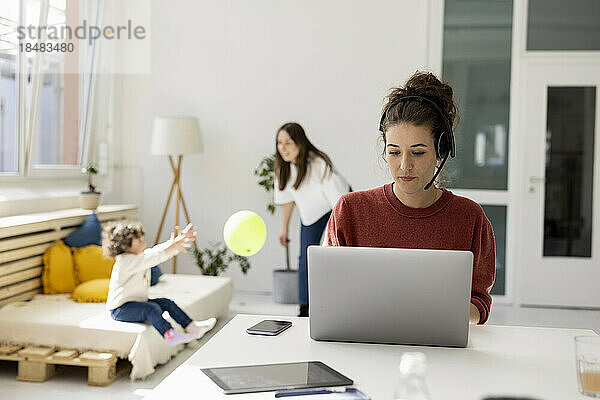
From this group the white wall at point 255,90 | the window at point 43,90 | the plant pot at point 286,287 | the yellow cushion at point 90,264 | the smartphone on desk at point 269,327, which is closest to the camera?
the smartphone on desk at point 269,327

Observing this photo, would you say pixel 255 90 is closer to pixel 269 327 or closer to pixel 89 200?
pixel 89 200

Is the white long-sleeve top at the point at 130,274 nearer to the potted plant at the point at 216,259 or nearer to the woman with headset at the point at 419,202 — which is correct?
the woman with headset at the point at 419,202

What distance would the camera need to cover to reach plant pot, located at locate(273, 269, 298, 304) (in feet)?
19.0

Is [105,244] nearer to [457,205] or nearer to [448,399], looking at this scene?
[457,205]

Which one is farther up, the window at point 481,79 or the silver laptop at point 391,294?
the window at point 481,79

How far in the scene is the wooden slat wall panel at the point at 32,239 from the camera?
4051 millimetres

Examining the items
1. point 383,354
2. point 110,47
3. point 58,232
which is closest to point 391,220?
point 383,354

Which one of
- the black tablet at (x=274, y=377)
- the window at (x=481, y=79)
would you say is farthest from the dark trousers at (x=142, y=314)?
the window at (x=481, y=79)

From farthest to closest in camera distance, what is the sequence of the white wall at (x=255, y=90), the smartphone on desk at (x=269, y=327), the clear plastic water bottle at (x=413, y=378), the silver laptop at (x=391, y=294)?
1. the white wall at (x=255, y=90)
2. the smartphone on desk at (x=269, y=327)
3. the silver laptop at (x=391, y=294)
4. the clear plastic water bottle at (x=413, y=378)

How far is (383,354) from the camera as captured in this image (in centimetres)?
159

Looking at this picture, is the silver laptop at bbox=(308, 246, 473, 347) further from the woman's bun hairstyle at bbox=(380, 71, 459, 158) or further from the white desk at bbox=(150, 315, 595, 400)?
the woman's bun hairstyle at bbox=(380, 71, 459, 158)

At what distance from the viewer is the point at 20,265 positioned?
420 cm

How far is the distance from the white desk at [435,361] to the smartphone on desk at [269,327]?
0.02 meters

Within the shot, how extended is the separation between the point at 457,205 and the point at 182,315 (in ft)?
7.41
